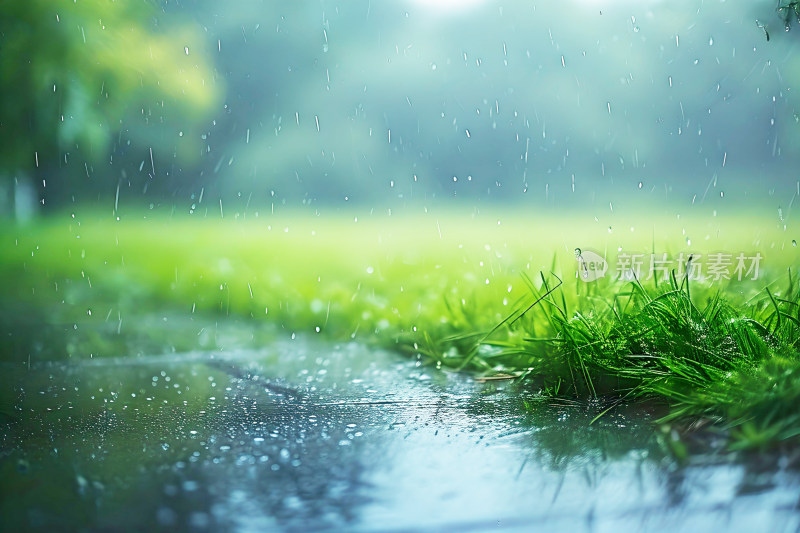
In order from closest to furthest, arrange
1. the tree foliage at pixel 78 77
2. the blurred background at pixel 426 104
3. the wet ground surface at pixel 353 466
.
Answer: the wet ground surface at pixel 353 466 < the blurred background at pixel 426 104 < the tree foliage at pixel 78 77

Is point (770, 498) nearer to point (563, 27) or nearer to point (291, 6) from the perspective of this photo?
point (563, 27)

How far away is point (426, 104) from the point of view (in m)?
2.76

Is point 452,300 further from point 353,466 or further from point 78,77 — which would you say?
point 78,77

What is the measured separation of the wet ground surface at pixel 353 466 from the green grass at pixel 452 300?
14 centimetres

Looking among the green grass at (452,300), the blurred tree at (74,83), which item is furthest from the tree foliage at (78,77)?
the green grass at (452,300)

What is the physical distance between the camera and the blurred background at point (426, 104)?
8.06 ft

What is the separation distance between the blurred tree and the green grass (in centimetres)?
33

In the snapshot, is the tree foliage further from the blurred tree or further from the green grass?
the green grass

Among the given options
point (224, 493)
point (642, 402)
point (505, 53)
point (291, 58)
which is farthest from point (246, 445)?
point (291, 58)

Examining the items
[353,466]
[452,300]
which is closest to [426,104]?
[452,300]

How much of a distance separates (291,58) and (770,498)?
8.33 ft

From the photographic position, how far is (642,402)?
154 cm

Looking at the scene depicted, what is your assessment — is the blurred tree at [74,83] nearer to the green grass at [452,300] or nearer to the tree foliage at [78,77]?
the tree foliage at [78,77]

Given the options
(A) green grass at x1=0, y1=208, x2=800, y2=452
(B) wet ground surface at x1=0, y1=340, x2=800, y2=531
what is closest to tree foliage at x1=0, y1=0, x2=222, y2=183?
(A) green grass at x1=0, y1=208, x2=800, y2=452
